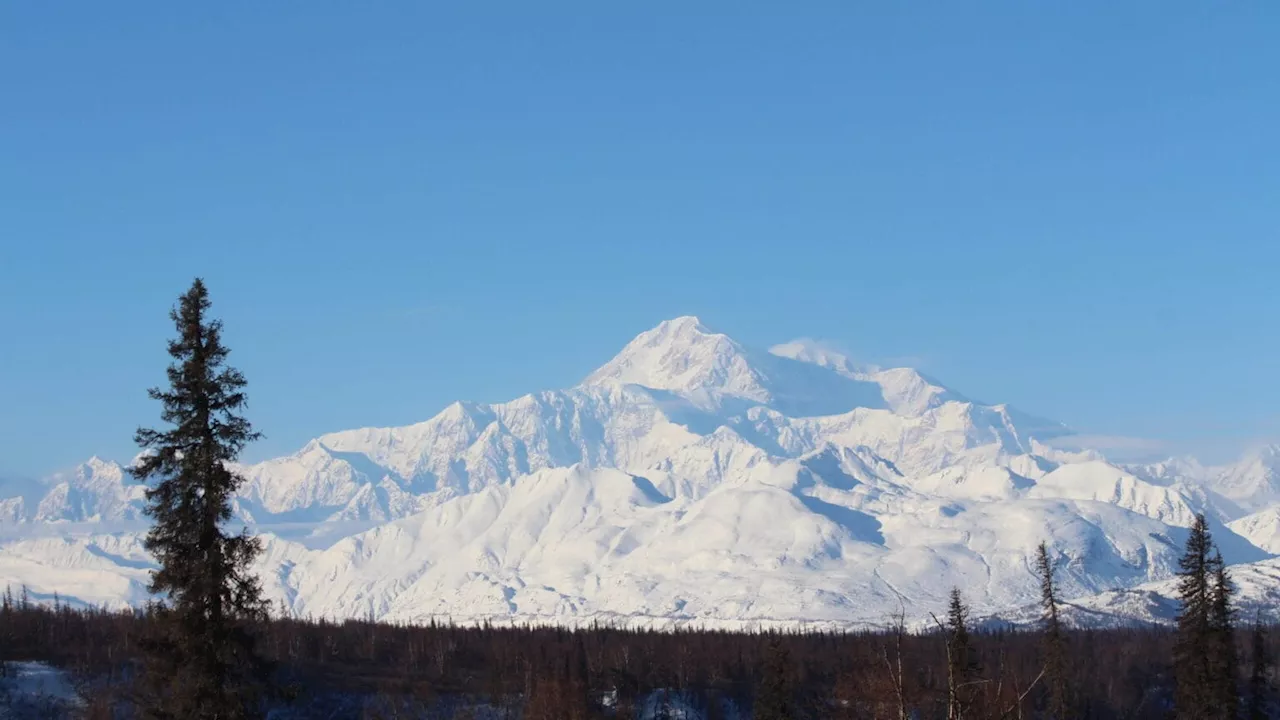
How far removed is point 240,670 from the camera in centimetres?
3466

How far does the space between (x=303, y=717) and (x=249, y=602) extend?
149240 mm

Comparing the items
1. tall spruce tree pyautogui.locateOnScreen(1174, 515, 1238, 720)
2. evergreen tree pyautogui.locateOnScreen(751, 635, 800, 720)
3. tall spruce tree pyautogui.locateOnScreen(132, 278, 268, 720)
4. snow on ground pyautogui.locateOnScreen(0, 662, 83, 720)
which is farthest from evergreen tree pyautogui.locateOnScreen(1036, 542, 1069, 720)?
snow on ground pyautogui.locateOnScreen(0, 662, 83, 720)

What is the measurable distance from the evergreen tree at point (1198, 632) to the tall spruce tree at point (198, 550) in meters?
60.2

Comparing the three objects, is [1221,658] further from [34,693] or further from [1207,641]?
[34,693]

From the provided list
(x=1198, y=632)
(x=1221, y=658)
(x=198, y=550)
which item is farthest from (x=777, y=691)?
(x=198, y=550)

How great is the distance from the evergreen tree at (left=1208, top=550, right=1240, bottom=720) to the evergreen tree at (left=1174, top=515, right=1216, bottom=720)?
0.54ft

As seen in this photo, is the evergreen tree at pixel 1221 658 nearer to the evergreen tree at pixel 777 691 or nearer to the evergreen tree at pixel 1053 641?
the evergreen tree at pixel 1053 641

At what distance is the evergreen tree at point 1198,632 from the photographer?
7919cm

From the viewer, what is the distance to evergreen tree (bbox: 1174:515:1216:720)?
260 ft

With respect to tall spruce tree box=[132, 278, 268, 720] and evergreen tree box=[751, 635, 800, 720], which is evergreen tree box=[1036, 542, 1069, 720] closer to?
evergreen tree box=[751, 635, 800, 720]

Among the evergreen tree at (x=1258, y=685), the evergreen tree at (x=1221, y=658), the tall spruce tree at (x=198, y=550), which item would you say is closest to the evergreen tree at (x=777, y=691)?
the evergreen tree at (x=1258, y=685)

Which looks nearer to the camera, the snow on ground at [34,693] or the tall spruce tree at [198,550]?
the tall spruce tree at [198,550]

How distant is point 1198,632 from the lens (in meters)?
79.8

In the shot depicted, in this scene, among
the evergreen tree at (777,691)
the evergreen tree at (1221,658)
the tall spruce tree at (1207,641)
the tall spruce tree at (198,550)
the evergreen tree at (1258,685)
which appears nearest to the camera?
the tall spruce tree at (198,550)
